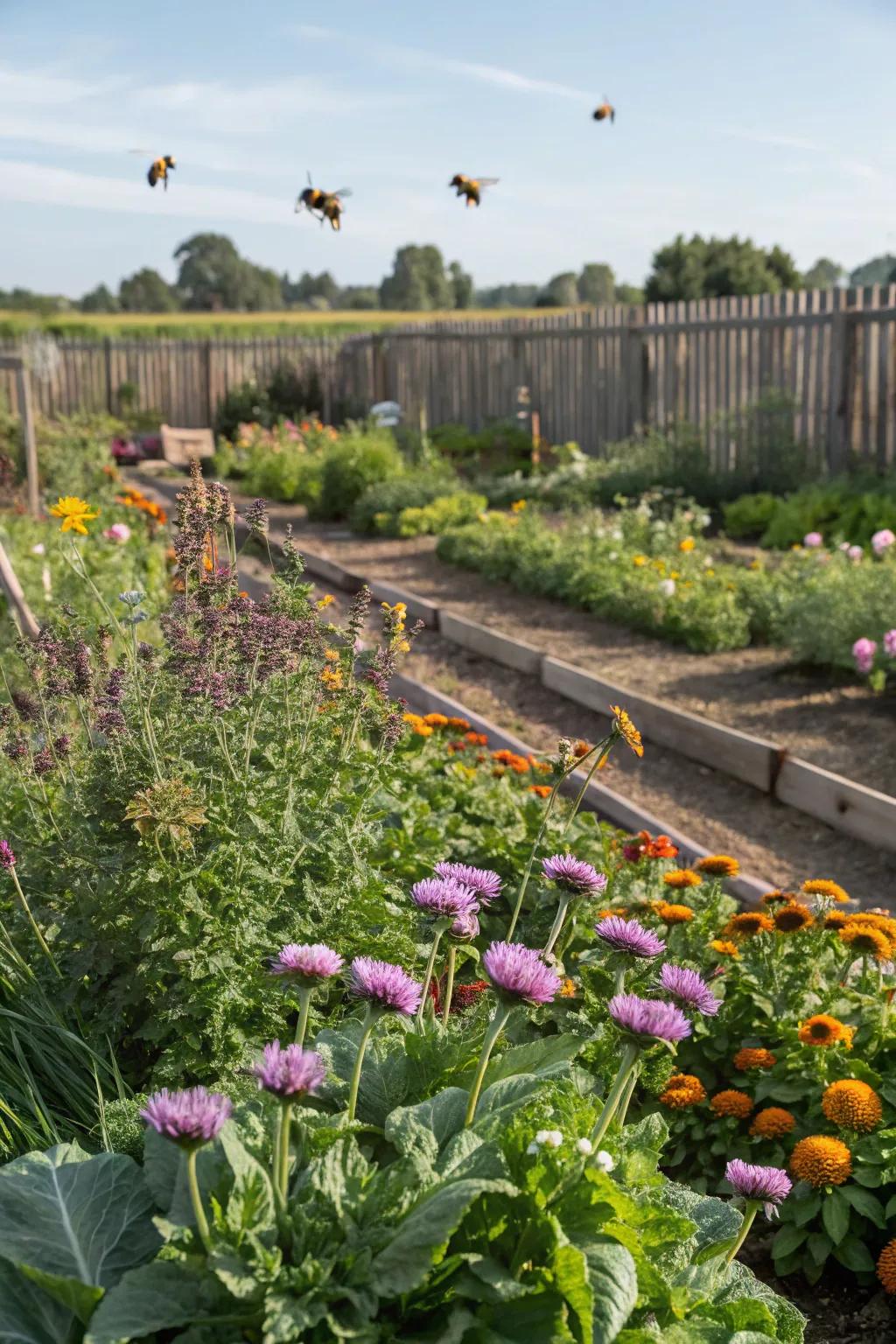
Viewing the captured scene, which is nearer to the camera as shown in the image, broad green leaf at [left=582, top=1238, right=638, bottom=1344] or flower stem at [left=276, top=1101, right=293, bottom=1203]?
flower stem at [left=276, top=1101, right=293, bottom=1203]

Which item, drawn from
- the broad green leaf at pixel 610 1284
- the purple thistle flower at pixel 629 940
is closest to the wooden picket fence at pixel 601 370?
the purple thistle flower at pixel 629 940

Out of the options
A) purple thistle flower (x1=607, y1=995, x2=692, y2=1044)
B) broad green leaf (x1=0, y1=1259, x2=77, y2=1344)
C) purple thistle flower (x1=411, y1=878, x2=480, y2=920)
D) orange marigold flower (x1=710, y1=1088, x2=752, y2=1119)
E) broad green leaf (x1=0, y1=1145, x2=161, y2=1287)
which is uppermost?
purple thistle flower (x1=411, y1=878, x2=480, y2=920)

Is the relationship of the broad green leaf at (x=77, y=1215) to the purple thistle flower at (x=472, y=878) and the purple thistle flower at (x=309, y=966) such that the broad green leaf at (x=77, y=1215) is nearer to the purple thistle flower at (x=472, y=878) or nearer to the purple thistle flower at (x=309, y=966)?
the purple thistle flower at (x=309, y=966)

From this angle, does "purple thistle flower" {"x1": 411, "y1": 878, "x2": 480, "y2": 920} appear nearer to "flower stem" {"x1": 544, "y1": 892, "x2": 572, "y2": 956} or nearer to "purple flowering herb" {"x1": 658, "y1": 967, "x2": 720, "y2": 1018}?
"flower stem" {"x1": 544, "y1": 892, "x2": 572, "y2": 956}

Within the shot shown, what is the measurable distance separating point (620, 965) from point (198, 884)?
0.85m

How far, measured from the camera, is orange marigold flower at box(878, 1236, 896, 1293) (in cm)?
236

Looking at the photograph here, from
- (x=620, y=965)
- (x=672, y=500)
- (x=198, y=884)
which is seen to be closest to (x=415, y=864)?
(x=198, y=884)

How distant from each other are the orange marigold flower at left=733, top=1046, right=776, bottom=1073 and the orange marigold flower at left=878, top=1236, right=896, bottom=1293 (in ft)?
1.42

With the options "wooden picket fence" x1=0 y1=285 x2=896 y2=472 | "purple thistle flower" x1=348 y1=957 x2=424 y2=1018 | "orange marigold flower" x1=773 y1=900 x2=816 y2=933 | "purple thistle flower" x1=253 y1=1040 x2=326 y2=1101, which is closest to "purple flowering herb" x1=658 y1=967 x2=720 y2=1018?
"purple thistle flower" x1=348 y1=957 x2=424 y2=1018

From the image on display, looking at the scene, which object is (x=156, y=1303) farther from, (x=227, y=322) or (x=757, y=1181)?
(x=227, y=322)

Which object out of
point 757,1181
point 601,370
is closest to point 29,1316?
point 757,1181

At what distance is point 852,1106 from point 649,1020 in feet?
3.68

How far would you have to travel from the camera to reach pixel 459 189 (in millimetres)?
6906

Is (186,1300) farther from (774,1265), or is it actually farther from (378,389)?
(378,389)
